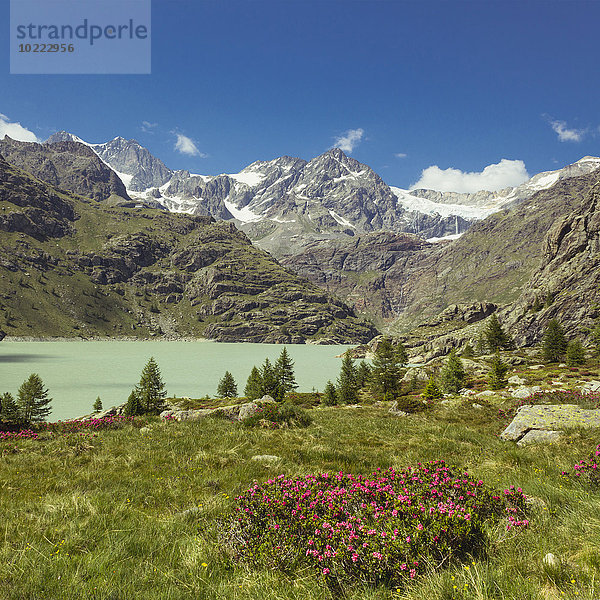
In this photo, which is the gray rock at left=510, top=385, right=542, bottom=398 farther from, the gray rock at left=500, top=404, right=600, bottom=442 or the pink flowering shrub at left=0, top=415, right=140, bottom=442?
the pink flowering shrub at left=0, top=415, right=140, bottom=442

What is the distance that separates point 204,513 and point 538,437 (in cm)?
1195

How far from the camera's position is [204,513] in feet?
20.7

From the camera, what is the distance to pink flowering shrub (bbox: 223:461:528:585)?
12.7 feet

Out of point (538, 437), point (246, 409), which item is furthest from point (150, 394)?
point (538, 437)

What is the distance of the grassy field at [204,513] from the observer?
3662 millimetres

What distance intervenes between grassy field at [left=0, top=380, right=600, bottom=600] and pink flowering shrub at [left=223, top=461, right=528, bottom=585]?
0.66ft

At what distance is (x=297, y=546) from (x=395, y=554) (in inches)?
54.0

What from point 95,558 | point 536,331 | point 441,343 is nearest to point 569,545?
point 95,558

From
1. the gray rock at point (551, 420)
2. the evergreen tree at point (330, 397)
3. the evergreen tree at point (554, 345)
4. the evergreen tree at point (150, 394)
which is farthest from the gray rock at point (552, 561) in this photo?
the evergreen tree at point (554, 345)

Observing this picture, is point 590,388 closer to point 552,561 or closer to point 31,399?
point 552,561

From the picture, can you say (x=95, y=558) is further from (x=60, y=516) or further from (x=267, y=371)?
(x=267, y=371)

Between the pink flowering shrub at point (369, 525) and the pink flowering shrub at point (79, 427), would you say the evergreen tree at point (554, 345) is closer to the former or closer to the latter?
the pink flowering shrub at point (369, 525)

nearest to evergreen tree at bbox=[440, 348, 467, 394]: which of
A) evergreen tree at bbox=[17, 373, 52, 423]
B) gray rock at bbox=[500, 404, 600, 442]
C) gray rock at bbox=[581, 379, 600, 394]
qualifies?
gray rock at bbox=[581, 379, 600, 394]

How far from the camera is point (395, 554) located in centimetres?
386
